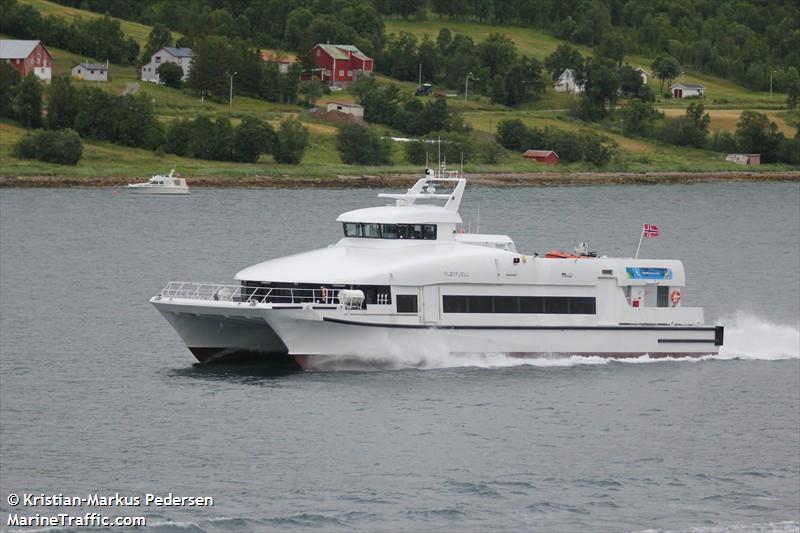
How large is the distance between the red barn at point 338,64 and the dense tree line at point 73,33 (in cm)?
1971

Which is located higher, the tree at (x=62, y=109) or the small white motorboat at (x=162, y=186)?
the tree at (x=62, y=109)

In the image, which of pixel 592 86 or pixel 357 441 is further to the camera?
pixel 592 86

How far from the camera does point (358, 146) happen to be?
13100 cm

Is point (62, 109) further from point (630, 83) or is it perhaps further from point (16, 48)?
point (630, 83)

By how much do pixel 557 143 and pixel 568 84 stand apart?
33208mm

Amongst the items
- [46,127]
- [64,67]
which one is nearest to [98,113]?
[46,127]

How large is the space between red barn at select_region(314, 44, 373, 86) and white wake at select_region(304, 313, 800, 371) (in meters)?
114

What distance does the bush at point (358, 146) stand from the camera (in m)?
131

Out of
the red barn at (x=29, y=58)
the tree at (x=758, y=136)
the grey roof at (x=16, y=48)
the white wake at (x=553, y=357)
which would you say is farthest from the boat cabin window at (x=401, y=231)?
the tree at (x=758, y=136)

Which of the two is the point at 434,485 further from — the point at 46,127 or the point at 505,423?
the point at 46,127

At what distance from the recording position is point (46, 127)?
127m

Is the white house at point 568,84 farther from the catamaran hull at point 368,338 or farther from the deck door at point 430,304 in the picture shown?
the deck door at point 430,304

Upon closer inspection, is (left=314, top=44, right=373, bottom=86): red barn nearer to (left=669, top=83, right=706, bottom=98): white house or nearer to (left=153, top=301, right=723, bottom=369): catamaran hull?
(left=669, top=83, right=706, bottom=98): white house

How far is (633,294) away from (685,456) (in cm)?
1208
